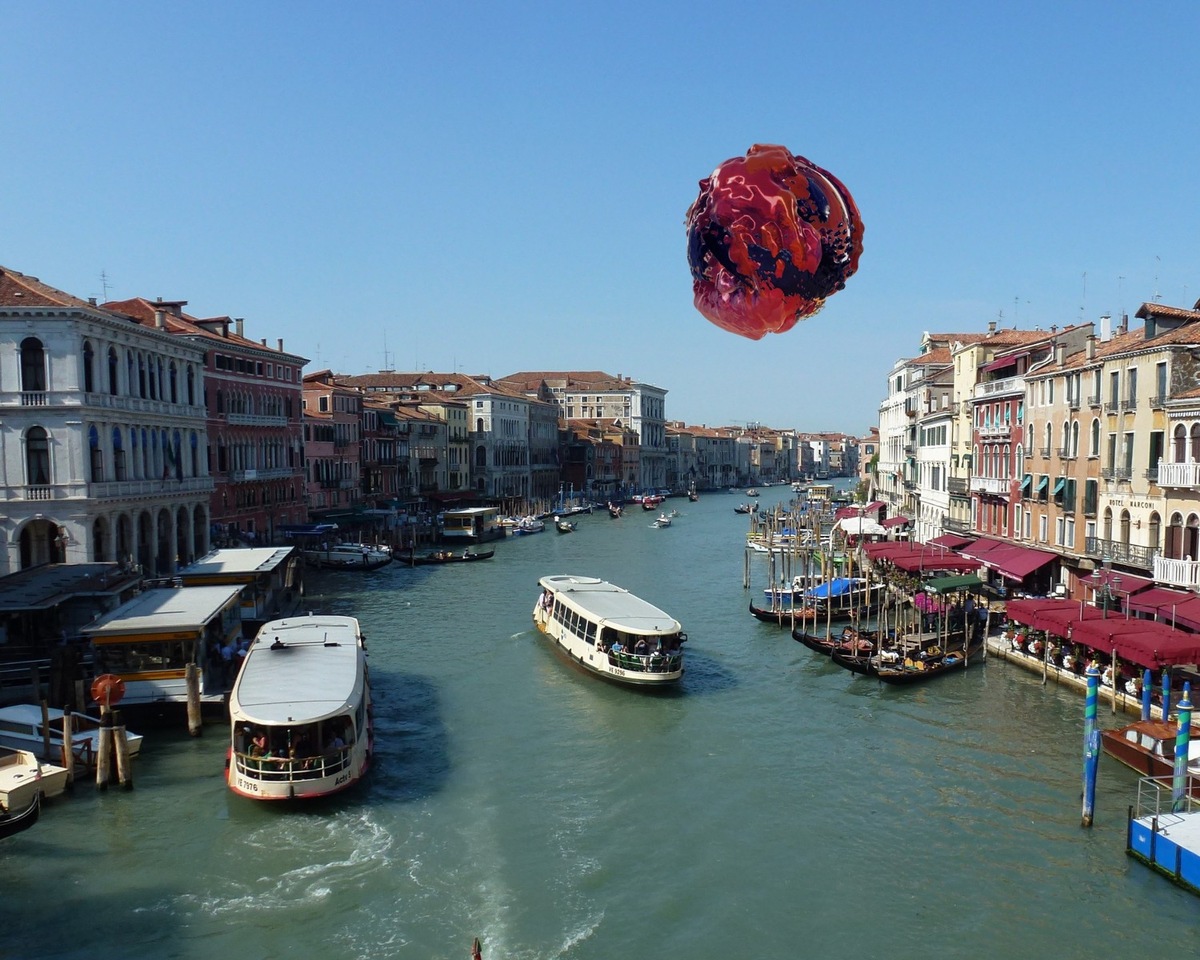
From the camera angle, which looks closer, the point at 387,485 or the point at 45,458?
the point at 45,458

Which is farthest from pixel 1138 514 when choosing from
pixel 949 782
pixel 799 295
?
pixel 799 295

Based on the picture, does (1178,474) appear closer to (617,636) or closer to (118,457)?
(617,636)

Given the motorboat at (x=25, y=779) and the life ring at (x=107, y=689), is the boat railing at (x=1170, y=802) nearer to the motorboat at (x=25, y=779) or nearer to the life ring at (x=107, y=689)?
the motorboat at (x=25, y=779)

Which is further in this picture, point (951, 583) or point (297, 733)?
point (951, 583)

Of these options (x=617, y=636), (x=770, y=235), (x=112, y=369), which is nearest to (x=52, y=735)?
(x=617, y=636)

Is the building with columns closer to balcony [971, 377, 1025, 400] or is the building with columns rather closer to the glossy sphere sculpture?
the glossy sphere sculpture

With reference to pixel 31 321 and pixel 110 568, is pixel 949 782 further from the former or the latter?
pixel 31 321

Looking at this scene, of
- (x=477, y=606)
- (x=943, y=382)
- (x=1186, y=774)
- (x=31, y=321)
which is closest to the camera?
(x=1186, y=774)
